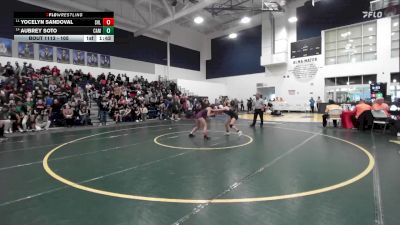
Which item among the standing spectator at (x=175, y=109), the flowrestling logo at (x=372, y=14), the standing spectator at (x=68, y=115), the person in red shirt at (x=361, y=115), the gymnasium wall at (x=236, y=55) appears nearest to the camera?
the person in red shirt at (x=361, y=115)

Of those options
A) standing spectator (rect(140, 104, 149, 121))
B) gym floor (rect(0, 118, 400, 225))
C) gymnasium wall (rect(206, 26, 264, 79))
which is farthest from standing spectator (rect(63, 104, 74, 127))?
gymnasium wall (rect(206, 26, 264, 79))

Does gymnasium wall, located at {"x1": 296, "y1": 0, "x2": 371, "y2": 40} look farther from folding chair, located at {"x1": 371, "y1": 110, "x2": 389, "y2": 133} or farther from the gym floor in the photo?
the gym floor

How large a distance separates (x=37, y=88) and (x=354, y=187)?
15.7 m

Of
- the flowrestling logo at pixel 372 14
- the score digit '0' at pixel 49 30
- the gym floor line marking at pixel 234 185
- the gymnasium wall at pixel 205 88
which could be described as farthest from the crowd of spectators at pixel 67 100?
the flowrestling logo at pixel 372 14

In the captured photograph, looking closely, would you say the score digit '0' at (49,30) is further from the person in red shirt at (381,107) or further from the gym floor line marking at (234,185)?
the person in red shirt at (381,107)

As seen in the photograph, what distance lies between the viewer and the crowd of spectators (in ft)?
37.6

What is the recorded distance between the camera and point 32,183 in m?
4.09

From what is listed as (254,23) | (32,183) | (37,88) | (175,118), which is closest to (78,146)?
(32,183)

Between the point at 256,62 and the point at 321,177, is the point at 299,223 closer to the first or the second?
the point at 321,177
